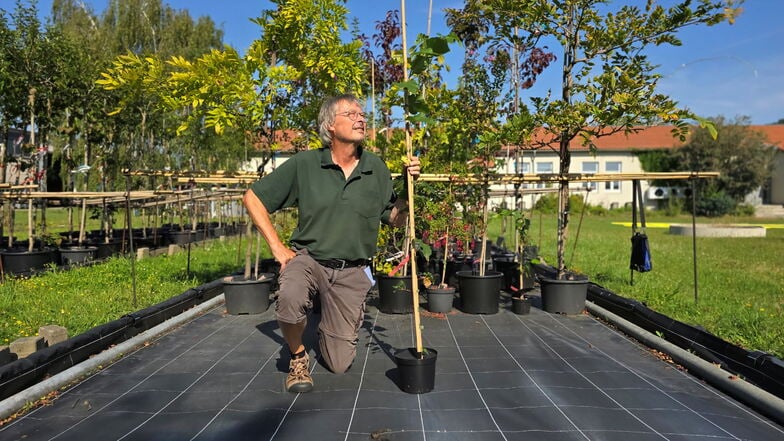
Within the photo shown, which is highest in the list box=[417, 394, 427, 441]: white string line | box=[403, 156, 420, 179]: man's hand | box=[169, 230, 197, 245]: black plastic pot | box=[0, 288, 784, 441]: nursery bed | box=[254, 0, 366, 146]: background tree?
box=[254, 0, 366, 146]: background tree

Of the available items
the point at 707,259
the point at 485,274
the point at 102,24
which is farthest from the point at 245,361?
the point at 102,24

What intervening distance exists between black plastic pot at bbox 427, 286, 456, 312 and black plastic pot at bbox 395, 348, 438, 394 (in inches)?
95.1

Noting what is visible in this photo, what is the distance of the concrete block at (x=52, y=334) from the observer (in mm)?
3799

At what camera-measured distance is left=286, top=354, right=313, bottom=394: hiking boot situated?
328 cm

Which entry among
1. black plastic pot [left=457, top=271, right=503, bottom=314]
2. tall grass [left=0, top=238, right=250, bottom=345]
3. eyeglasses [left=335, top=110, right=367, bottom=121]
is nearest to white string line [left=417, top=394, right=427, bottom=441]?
eyeglasses [left=335, top=110, right=367, bottom=121]

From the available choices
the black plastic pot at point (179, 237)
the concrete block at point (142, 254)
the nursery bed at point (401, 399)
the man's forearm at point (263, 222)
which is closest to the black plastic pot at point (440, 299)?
the nursery bed at point (401, 399)

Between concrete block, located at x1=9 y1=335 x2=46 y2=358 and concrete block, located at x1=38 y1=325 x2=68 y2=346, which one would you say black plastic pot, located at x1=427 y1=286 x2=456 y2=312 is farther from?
concrete block, located at x1=9 y1=335 x2=46 y2=358

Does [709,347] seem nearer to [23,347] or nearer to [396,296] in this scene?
[396,296]

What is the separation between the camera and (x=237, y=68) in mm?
5316

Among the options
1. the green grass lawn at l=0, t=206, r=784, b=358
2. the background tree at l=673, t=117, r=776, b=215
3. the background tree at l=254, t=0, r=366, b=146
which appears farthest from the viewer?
the background tree at l=673, t=117, r=776, b=215

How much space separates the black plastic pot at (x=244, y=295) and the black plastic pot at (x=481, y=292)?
7.05ft

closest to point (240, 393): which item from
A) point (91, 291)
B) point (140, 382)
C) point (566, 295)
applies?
point (140, 382)

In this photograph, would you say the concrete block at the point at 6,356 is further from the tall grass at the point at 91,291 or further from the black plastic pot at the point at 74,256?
the black plastic pot at the point at 74,256

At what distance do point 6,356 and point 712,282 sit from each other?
8081 mm
